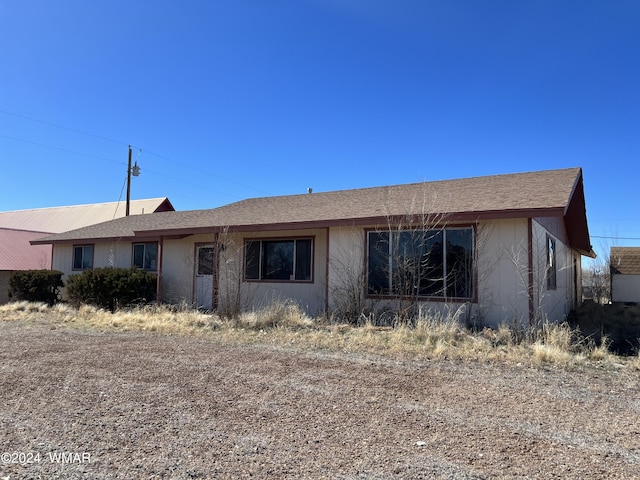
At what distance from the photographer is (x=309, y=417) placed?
4543 mm

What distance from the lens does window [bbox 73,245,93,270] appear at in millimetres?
19413

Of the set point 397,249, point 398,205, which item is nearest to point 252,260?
point 398,205

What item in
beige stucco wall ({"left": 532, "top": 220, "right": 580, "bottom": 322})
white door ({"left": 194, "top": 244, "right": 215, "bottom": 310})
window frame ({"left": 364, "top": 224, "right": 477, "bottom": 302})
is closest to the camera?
beige stucco wall ({"left": 532, "top": 220, "right": 580, "bottom": 322})

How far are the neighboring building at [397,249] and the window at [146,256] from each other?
0.27 ft

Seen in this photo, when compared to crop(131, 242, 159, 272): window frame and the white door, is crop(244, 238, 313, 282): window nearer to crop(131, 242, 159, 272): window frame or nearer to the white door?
the white door

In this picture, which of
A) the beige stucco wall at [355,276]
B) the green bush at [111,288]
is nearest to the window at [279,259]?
the beige stucco wall at [355,276]

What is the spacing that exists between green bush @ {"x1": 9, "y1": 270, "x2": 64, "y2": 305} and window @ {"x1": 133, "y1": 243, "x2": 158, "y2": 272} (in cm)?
295

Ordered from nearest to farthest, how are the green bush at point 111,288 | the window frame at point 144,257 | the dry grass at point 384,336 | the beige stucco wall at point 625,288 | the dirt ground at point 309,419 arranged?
the dirt ground at point 309,419 → the dry grass at point 384,336 → the green bush at point 111,288 → the window frame at point 144,257 → the beige stucco wall at point 625,288

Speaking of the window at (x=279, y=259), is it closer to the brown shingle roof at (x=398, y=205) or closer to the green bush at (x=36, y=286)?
the brown shingle roof at (x=398, y=205)

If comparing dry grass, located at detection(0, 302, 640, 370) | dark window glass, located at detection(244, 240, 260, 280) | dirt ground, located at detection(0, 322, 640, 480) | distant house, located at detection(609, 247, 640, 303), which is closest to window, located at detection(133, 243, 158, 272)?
dry grass, located at detection(0, 302, 640, 370)

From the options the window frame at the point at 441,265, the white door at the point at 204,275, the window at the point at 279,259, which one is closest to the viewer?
the window frame at the point at 441,265

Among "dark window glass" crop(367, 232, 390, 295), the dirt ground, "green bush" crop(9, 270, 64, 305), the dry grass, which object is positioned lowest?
the dirt ground

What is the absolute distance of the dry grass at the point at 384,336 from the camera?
293 inches

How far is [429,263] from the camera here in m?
10.7
